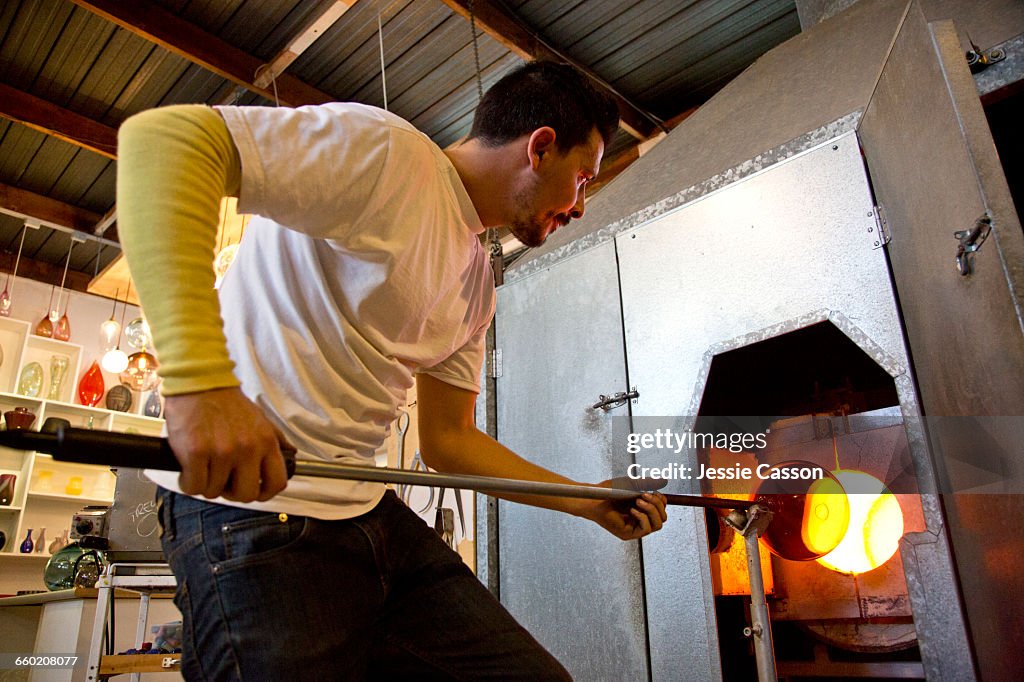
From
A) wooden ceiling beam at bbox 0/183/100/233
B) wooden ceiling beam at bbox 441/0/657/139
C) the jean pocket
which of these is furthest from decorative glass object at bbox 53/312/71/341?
A: the jean pocket

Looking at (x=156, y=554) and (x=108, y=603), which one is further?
(x=156, y=554)

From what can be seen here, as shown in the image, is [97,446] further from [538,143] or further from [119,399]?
[119,399]

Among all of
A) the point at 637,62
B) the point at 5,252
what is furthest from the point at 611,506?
the point at 5,252

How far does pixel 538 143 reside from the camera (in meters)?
1.35

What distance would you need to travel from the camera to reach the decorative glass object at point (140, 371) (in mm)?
4969

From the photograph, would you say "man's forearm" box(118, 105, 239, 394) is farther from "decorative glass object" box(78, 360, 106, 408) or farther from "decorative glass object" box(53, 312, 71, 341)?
"decorative glass object" box(53, 312, 71, 341)

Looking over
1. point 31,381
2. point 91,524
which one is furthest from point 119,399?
point 91,524

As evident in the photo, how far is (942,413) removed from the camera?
5.13 feet

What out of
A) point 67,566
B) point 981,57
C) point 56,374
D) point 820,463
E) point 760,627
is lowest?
point 760,627

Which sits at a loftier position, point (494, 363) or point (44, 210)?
point (44, 210)

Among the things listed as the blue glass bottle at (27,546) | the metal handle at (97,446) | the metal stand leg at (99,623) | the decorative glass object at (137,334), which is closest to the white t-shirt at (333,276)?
the metal handle at (97,446)

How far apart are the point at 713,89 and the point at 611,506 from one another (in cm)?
363

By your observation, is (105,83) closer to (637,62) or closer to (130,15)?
(130,15)

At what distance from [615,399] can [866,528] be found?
2.47ft
